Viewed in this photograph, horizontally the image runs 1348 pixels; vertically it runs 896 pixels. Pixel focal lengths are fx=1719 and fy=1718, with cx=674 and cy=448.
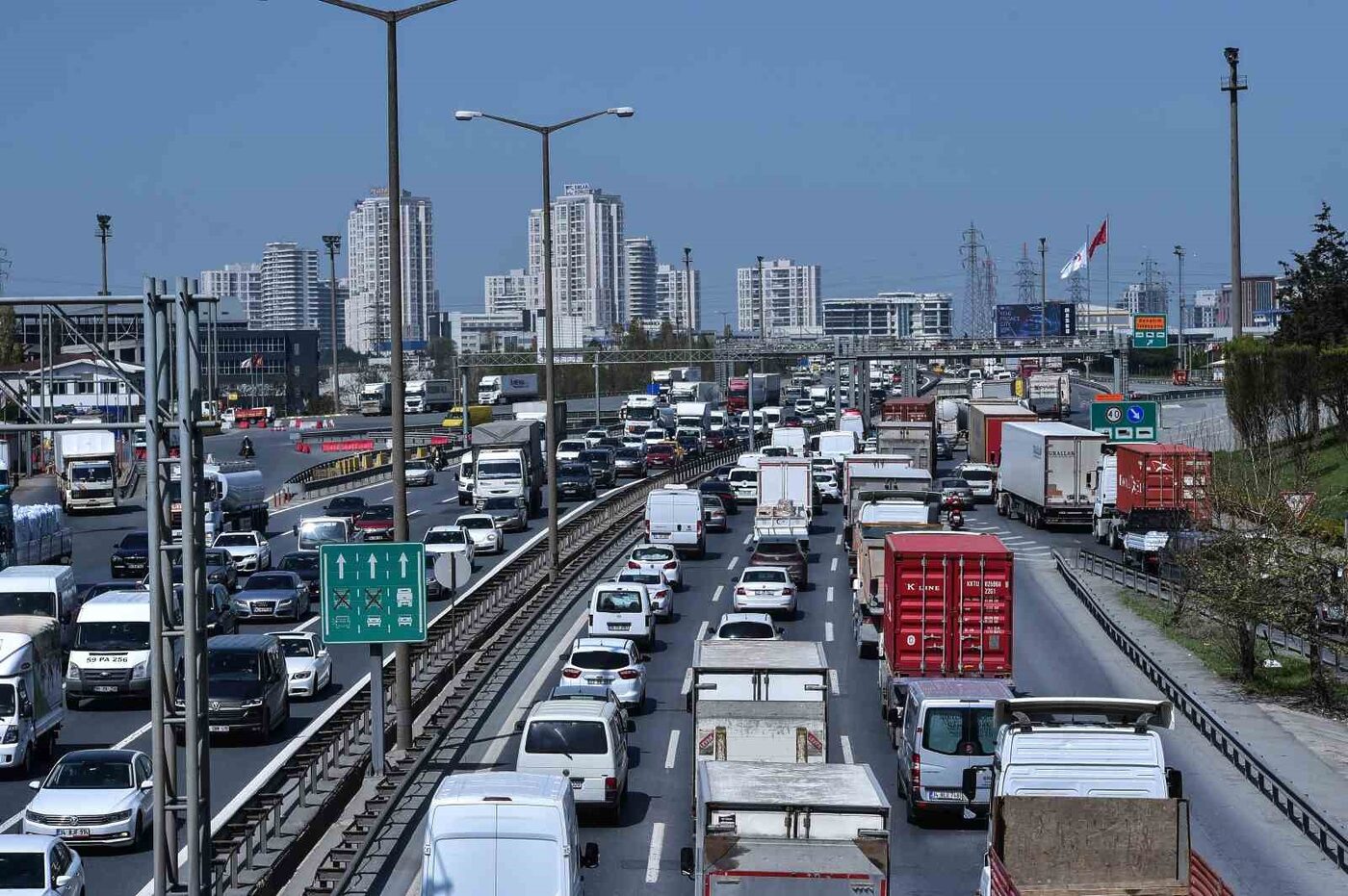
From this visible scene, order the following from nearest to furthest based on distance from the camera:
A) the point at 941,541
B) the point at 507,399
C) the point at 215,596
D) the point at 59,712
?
the point at 59,712 < the point at 941,541 < the point at 215,596 < the point at 507,399

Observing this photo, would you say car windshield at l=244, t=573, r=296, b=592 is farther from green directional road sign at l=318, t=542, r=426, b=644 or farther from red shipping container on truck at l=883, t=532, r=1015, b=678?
red shipping container on truck at l=883, t=532, r=1015, b=678

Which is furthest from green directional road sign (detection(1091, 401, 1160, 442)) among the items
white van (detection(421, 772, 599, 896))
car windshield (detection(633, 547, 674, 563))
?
white van (detection(421, 772, 599, 896))

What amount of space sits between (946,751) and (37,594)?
22048mm

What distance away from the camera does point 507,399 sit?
14238 centimetres

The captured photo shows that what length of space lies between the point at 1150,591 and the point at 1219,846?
1060 inches

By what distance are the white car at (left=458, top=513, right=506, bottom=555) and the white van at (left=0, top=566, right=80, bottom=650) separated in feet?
61.3

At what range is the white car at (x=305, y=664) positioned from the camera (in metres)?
32.6

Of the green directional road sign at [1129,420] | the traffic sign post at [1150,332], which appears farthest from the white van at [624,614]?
the traffic sign post at [1150,332]

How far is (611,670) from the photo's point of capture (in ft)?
102

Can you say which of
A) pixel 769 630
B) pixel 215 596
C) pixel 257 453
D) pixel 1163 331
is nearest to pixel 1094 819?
pixel 769 630

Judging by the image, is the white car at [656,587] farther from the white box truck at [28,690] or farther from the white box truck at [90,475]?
the white box truck at [90,475]

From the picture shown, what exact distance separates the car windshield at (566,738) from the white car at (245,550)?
29069mm

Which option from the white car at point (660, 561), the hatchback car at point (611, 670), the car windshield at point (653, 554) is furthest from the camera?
the car windshield at point (653, 554)

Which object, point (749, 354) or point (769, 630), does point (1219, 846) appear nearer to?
point (769, 630)
